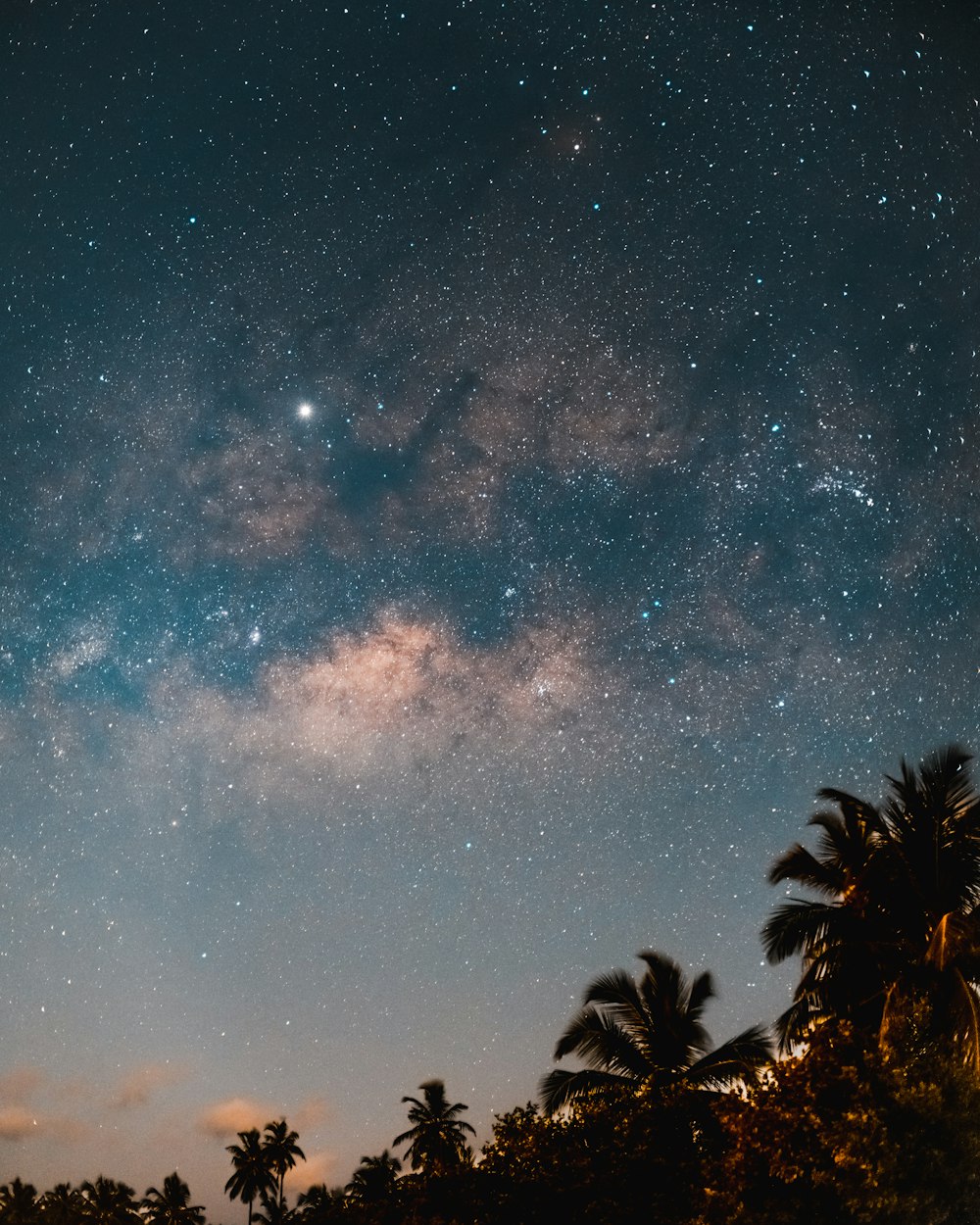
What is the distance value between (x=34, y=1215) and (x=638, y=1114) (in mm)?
65323

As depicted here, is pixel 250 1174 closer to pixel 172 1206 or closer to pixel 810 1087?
pixel 172 1206

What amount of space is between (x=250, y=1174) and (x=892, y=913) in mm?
63526

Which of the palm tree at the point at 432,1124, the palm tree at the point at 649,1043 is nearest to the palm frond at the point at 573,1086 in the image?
the palm tree at the point at 649,1043

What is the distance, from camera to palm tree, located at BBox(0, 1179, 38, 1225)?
62228mm

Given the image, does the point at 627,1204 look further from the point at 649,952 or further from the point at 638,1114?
the point at 649,952

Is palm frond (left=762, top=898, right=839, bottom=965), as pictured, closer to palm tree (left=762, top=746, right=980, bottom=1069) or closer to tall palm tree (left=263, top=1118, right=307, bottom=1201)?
palm tree (left=762, top=746, right=980, bottom=1069)

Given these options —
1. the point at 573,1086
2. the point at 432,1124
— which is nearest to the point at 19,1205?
the point at 432,1124

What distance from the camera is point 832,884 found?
17.6 metres

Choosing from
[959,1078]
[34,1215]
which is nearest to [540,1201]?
[959,1078]

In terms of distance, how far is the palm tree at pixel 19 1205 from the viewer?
6223 centimetres

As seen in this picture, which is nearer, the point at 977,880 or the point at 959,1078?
the point at 959,1078

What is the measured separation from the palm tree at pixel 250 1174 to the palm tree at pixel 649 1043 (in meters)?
53.5

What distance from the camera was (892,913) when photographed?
1653 cm

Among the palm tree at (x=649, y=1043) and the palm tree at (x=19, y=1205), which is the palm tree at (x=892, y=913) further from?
the palm tree at (x=19, y=1205)
